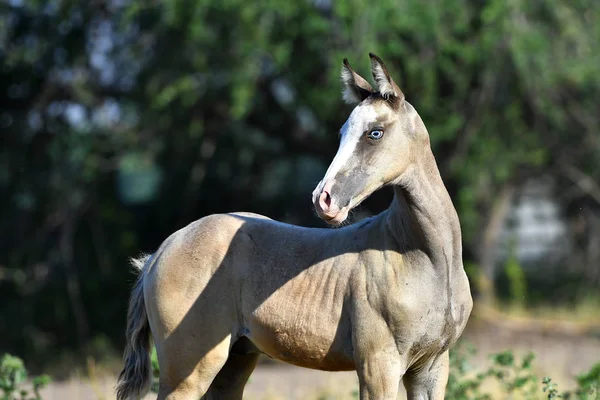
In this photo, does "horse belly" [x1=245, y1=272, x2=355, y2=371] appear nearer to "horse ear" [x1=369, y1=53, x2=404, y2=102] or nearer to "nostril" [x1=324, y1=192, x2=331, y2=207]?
"nostril" [x1=324, y1=192, x2=331, y2=207]

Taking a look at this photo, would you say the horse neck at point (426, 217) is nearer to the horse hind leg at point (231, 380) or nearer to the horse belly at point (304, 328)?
the horse belly at point (304, 328)

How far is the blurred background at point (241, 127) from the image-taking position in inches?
393

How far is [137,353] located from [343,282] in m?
1.34

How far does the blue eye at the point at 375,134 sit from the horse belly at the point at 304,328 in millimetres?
792

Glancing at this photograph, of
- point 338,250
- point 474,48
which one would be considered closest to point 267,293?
point 338,250

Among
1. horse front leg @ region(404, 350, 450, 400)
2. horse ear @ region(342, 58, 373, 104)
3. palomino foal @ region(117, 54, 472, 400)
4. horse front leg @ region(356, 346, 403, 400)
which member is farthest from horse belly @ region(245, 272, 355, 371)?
horse ear @ region(342, 58, 373, 104)

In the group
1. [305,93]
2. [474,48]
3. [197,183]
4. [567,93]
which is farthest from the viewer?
[197,183]

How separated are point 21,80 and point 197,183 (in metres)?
3.07

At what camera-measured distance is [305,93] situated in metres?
10.7

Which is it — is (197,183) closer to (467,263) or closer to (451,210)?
(467,263)

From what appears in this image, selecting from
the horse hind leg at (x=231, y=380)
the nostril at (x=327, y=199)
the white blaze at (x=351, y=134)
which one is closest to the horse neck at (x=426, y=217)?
the white blaze at (x=351, y=134)

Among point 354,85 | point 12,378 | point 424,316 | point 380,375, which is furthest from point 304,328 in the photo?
point 12,378

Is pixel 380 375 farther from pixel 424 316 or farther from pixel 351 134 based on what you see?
pixel 351 134

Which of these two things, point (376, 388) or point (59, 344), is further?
point (59, 344)
